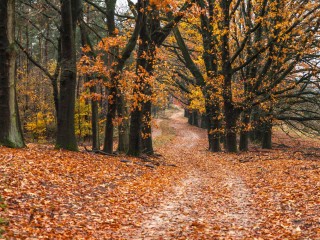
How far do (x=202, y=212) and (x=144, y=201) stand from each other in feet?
6.17

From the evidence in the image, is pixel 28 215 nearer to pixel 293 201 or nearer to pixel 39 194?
pixel 39 194

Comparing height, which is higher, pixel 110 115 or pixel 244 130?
pixel 110 115

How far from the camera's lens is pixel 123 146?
68.3 feet

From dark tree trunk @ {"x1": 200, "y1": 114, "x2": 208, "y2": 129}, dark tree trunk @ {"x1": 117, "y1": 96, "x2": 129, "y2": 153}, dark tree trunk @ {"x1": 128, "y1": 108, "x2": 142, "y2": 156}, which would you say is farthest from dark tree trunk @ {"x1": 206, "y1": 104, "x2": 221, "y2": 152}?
dark tree trunk @ {"x1": 200, "y1": 114, "x2": 208, "y2": 129}

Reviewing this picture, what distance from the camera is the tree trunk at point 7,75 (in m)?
13.0

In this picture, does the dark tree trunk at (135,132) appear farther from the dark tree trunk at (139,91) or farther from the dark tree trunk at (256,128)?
the dark tree trunk at (256,128)

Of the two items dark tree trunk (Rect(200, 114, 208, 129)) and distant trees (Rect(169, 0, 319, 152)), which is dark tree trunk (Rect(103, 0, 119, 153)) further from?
dark tree trunk (Rect(200, 114, 208, 129))

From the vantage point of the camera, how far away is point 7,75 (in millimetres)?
13164

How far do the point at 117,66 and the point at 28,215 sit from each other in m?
10.8

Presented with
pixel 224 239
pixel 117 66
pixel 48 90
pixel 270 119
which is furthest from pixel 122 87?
pixel 48 90

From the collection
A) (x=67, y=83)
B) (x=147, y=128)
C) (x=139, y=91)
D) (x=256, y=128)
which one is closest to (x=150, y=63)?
(x=139, y=91)

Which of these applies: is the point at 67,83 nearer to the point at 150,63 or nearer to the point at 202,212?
the point at 150,63

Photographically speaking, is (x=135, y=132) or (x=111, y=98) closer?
(x=111, y=98)

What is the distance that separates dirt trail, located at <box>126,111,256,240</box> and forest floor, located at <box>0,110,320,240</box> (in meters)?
0.02
